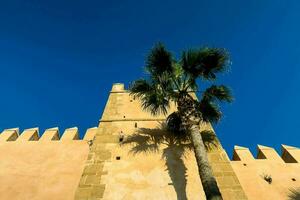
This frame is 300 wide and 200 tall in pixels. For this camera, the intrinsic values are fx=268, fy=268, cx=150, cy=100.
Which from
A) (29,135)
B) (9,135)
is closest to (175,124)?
(29,135)

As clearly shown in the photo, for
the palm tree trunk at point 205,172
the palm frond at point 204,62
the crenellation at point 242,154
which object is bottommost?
the palm tree trunk at point 205,172

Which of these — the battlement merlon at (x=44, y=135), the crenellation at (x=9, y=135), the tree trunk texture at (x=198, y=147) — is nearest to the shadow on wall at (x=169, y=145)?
the tree trunk texture at (x=198, y=147)

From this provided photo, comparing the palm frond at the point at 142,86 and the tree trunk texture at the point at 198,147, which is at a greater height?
the palm frond at the point at 142,86

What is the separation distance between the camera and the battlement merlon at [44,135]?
1070 centimetres

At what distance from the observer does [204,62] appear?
32.0 feet

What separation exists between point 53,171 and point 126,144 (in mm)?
2624

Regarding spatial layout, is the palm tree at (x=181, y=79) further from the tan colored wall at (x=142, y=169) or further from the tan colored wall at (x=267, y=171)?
the tan colored wall at (x=267, y=171)

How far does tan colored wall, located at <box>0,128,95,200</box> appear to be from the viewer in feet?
27.6

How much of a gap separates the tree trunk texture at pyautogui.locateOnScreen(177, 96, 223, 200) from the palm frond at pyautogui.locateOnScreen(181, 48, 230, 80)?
1.36 m

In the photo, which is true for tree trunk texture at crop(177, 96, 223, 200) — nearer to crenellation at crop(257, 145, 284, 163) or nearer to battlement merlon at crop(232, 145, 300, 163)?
battlement merlon at crop(232, 145, 300, 163)

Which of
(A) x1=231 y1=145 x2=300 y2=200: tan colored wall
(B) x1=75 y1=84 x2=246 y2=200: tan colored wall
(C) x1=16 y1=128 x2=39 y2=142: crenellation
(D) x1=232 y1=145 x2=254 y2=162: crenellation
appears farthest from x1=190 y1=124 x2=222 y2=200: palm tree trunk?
(C) x1=16 y1=128 x2=39 y2=142: crenellation

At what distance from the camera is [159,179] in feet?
27.2

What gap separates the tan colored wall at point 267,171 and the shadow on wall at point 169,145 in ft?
4.78

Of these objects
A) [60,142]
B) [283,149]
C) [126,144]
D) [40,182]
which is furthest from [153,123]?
[283,149]
